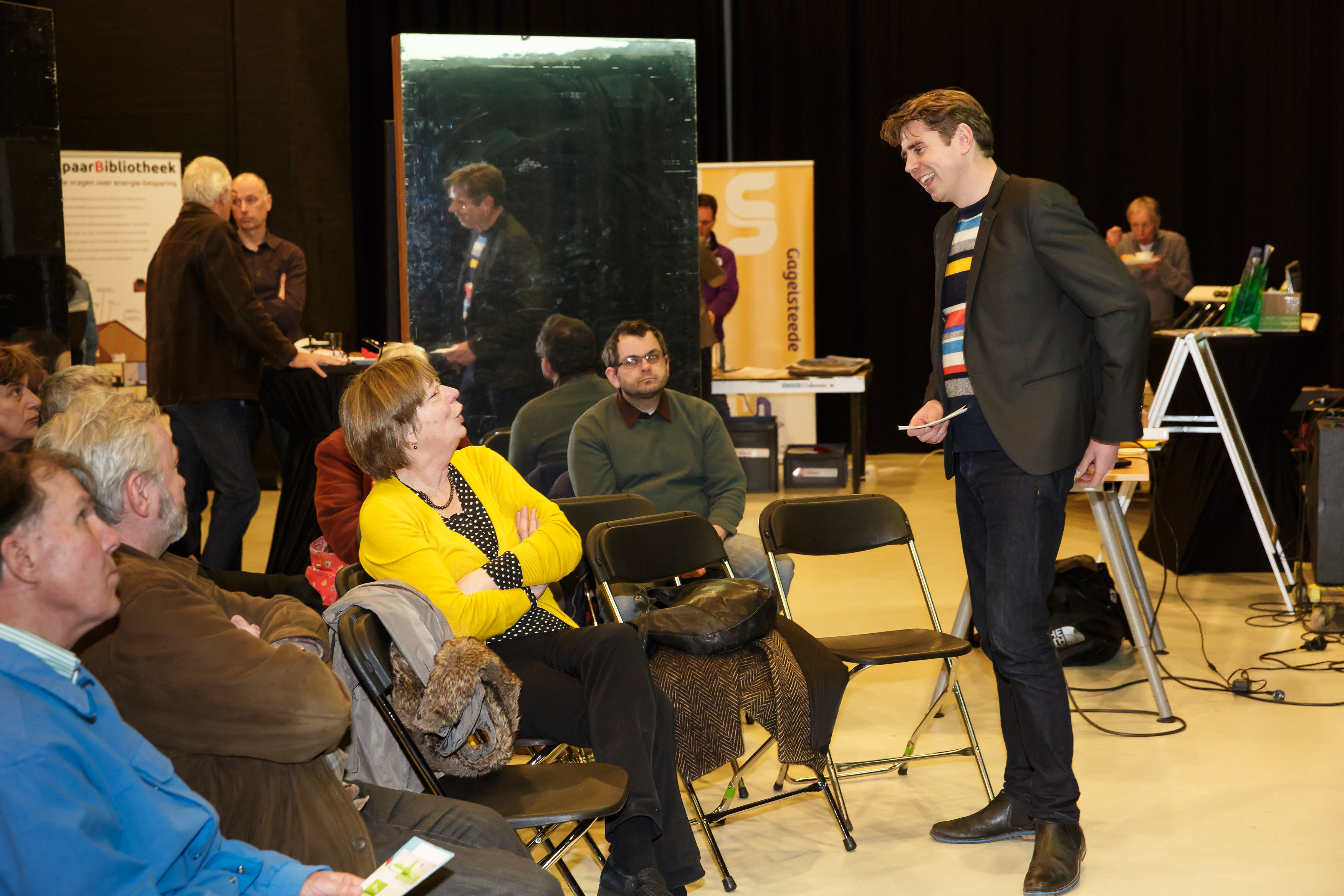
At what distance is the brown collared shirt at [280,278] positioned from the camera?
600 cm

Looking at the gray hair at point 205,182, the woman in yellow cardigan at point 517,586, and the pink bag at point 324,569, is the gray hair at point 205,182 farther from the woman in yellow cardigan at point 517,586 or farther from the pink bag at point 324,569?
the woman in yellow cardigan at point 517,586

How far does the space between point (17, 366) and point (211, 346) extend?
170 cm

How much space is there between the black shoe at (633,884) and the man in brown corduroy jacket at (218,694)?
0.38m

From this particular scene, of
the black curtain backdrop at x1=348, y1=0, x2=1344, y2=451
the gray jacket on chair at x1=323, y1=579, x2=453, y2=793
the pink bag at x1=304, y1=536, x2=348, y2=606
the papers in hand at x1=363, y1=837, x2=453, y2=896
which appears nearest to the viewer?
the papers in hand at x1=363, y1=837, x2=453, y2=896

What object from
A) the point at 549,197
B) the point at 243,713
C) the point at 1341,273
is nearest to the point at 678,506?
the point at 549,197

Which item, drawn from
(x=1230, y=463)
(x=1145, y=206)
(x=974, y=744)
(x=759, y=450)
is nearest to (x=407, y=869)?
(x=974, y=744)

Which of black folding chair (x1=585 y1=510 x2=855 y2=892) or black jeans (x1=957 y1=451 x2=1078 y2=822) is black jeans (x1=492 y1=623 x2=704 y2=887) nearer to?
black folding chair (x1=585 y1=510 x2=855 y2=892)

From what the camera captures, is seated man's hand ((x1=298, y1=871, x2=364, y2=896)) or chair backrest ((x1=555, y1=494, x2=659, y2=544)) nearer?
seated man's hand ((x1=298, y1=871, x2=364, y2=896))

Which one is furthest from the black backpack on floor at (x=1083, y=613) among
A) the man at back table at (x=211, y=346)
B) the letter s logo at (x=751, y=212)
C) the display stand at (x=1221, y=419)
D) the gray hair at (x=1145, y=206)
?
the letter s logo at (x=751, y=212)

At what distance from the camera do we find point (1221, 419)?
15.8 feet

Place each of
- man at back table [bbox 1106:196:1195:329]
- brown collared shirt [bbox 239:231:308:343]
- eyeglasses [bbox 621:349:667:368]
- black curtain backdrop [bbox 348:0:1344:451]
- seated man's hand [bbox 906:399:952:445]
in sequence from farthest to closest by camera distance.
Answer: black curtain backdrop [bbox 348:0:1344:451] < man at back table [bbox 1106:196:1195:329] < brown collared shirt [bbox 239:231:308:343] < eyeglasses [bbox 621:349:667:368] < seated man's hand [bbox 906:399:952:445]

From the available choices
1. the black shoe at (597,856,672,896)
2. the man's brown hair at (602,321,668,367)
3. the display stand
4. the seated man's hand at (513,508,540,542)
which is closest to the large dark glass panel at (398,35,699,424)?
the man's brown hair at (602,321,668,367)

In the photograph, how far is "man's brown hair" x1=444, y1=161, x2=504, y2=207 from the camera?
4293 millimetres

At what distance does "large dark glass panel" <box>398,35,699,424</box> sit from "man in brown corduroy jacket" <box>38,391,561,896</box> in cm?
239
